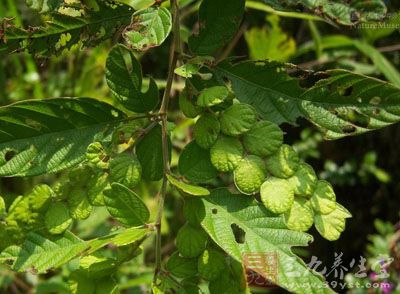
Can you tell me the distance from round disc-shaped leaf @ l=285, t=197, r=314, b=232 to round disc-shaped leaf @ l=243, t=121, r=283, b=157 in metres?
0.08

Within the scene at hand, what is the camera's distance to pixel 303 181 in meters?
0.72

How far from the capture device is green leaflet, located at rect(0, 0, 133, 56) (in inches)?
30.8

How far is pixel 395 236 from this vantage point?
222 cm

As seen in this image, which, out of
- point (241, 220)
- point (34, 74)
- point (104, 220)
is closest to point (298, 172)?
point (241, 220)

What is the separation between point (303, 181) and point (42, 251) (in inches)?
14.7

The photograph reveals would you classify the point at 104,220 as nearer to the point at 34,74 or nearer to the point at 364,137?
the point at 34,74

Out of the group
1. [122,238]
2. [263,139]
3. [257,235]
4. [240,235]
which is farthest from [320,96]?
[240,235]

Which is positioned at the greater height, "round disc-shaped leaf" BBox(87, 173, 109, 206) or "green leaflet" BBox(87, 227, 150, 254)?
"round disc-shaped leaf" BBox(87, 173, 109, 206)

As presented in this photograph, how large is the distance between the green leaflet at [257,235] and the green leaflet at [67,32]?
312mm

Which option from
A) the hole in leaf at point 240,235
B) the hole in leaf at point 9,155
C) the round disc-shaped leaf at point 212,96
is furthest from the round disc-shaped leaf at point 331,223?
the hole in leaf at point 9,155

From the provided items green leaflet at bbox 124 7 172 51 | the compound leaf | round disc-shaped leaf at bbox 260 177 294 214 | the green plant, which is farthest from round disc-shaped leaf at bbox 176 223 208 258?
the compound leaf

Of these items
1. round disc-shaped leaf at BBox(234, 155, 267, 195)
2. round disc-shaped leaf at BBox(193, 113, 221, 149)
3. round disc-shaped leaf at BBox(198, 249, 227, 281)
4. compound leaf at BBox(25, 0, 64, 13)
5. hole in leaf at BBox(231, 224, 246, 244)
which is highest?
compound leaf at BBox(25, 0, 64, 13)

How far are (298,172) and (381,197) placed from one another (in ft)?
7.28

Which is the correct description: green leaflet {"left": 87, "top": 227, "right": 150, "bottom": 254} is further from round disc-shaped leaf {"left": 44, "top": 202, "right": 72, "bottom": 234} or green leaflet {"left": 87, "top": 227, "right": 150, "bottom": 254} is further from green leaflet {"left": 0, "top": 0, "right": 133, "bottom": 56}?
green leaflet {"left": 0, "top": 0, "right": 133, "bottom": 56}
